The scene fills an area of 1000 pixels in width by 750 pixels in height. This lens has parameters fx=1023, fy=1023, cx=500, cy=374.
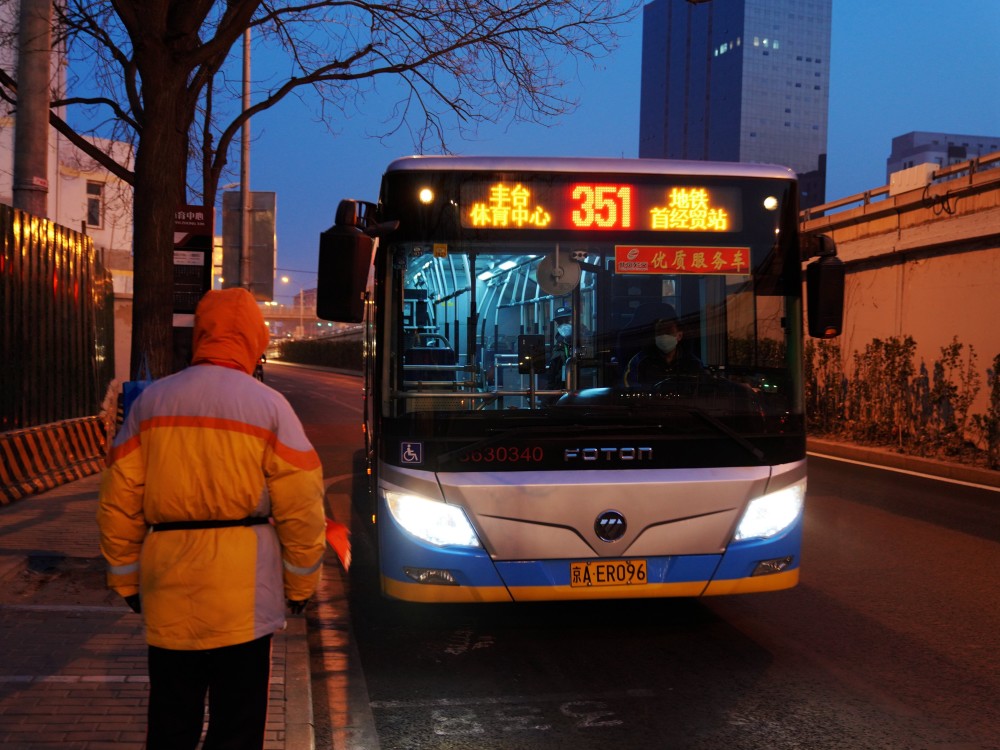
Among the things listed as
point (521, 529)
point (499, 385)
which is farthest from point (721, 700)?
point (499, 385)

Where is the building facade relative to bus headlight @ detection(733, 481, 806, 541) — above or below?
above

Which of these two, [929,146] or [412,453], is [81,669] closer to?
[412,453]

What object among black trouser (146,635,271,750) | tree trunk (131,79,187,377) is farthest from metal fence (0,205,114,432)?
black trouser (146,635,271,750)

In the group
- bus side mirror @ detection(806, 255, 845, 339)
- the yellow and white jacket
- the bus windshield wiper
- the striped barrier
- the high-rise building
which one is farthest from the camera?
the high-rise building

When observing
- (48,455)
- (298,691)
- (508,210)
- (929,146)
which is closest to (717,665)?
(298,691)

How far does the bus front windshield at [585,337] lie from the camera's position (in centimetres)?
569

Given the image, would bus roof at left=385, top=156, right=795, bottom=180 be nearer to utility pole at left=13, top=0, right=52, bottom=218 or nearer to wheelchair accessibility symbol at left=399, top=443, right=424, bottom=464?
wheelchair accessibility symbol at left=399, top=443, right=424, bottom=464

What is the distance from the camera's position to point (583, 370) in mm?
5789

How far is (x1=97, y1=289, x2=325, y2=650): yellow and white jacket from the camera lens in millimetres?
2971

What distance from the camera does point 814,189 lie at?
108 meters

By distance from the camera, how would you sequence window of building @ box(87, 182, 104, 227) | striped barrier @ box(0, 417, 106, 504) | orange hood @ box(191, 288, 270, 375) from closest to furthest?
orange hood @ box(191, 288, 270, 375) < striped barrier @ box(0, 417, 106, 504) < window of building @ box(87, 182, 104, 227)

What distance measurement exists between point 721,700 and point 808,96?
162 meters

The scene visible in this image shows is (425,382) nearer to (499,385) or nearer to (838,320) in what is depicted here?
(499,385)

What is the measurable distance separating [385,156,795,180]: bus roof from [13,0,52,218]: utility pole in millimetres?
4382
